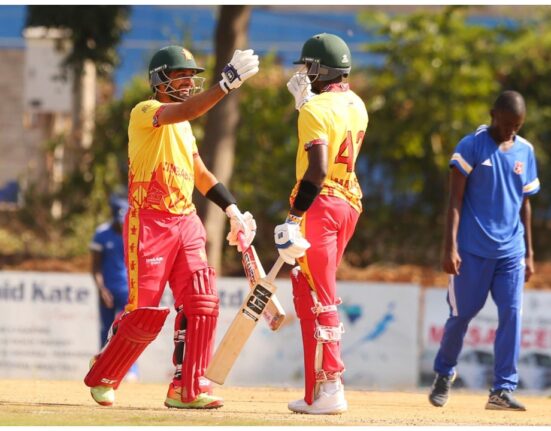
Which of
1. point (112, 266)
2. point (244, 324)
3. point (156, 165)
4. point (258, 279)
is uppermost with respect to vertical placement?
point (156, 165)

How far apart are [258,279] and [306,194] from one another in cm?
72

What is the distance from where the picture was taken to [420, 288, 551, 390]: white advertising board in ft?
49.5

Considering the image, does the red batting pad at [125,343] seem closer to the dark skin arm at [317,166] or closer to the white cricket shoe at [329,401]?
the white cricket shoe at [329,401]

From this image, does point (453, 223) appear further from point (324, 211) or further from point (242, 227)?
point (242, 227)

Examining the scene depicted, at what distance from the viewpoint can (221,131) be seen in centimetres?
1806

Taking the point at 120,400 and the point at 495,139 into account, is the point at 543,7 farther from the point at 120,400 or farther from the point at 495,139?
the point at 120,400

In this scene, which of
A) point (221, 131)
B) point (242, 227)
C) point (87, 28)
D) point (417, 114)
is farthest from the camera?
point (417, 114)

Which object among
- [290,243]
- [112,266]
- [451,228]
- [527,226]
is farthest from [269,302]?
[112,266]

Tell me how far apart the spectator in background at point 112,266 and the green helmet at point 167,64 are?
566cm

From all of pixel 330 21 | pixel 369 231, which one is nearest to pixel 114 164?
pixel 369 231

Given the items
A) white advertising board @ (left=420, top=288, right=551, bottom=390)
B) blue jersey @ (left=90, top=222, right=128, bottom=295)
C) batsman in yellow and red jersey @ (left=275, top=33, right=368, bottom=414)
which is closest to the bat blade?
batsman in yellow and red jersey @ (left=275, top=33, right=368, bottom=414)

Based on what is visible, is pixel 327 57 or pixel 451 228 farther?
pixel 451 228

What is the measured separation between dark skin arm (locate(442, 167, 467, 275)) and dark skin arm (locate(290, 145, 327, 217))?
1533 mm

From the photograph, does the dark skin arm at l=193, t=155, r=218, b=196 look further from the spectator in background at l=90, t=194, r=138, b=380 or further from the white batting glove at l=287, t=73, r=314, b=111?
the spectator in background at l=90, t=194, r=138, b=380
